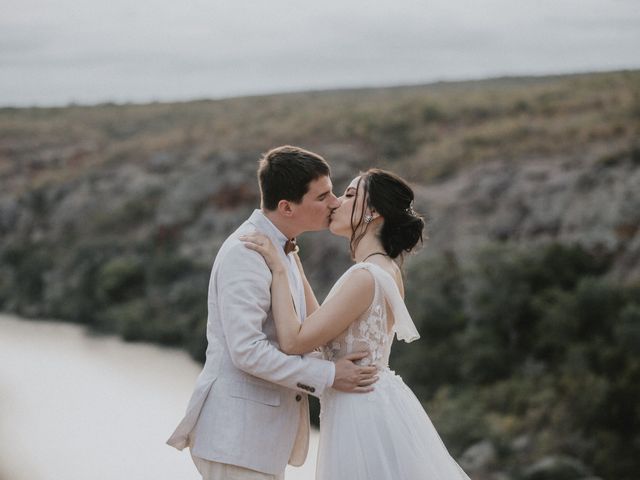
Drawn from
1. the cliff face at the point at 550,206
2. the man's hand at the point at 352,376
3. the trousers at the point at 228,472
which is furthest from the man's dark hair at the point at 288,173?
the cliff face at the point at 550,206

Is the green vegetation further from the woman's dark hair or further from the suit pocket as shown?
the suit pocket

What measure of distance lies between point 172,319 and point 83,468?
24.6 ft

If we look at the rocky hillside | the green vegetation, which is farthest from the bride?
the rocky hillside

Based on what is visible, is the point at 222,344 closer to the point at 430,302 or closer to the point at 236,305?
the point at 236,305

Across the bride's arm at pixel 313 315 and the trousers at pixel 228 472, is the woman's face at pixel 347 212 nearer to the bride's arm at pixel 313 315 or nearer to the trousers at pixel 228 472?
the bride's arm at pixel 313 315

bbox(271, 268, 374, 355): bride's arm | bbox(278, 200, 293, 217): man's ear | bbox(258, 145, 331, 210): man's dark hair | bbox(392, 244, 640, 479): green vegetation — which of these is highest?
bbox(258, 145, 331, 210): man's dark hair

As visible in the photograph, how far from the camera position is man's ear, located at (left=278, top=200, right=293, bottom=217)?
123 inches

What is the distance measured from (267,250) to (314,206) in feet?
0.84

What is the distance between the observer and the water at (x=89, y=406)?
40.5ft

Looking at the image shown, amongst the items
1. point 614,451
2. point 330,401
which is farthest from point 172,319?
point 330,401

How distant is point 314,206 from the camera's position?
3.16m

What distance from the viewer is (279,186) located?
10.2 feet

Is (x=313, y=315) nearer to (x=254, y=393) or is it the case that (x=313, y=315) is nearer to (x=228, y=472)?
(x=254, y=393)

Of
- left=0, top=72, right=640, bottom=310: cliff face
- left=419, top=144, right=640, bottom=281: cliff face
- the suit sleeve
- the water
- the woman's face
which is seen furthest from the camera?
left=0, top=72, right=640, bottom=310: cliff face
